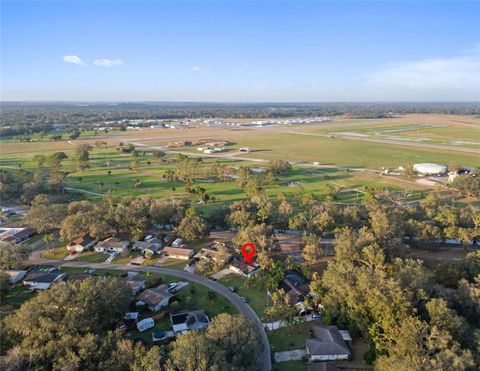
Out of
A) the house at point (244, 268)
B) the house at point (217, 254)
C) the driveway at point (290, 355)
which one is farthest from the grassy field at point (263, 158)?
the driveway at point (290, 355)

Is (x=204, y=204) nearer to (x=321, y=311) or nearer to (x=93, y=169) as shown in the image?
(x=321, y=311)

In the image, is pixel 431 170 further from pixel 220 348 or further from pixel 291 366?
pixel 220 348

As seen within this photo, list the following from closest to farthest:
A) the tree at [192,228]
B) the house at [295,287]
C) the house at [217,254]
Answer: the house at [295,287]
the house at [217,254]
the tree at [192,228]

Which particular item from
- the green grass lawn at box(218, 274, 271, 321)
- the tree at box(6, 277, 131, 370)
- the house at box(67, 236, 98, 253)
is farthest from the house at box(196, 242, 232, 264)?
the house at box(67, 236, 98, 253)

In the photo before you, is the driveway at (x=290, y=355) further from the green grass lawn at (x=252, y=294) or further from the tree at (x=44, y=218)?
the tree at (x=44, y=218)

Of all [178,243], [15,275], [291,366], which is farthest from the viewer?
[178,243]

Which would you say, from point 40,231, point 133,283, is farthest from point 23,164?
point 133,283

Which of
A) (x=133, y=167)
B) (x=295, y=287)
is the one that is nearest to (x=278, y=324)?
(x=295, y=287)
